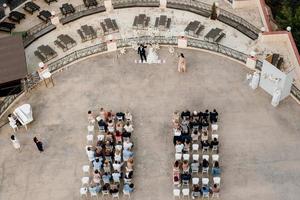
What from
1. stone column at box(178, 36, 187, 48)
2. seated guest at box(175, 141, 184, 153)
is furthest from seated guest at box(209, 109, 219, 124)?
stone column at box(178, 36, 187, 48)

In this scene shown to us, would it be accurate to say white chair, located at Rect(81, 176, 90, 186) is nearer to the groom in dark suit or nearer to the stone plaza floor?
the stone plaza floor

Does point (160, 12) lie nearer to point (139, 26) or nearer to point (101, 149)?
point (139, 26)

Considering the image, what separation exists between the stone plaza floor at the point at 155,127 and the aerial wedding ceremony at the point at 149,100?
0.25 feet

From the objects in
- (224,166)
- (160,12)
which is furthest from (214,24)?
(224,166)

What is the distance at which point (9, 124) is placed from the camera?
1549 inches

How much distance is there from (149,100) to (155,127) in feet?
8.17

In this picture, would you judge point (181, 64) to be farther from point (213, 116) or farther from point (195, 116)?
point (213, 116)

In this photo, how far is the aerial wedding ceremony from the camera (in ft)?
116

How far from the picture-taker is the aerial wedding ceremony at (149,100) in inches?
1393

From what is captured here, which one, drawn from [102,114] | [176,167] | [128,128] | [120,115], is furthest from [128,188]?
[102,114]

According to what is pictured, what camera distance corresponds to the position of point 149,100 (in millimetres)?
40125

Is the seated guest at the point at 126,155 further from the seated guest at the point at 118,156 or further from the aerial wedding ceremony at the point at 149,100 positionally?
the seated guest at the point at 118,156

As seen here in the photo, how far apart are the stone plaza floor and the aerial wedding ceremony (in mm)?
76

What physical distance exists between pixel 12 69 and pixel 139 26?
11246 millimetres
